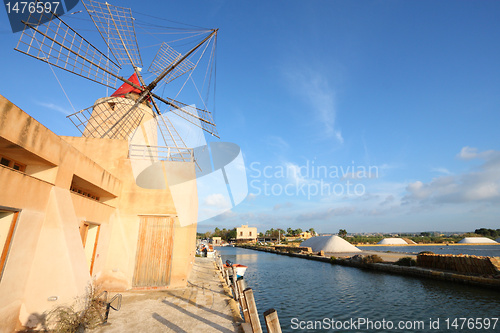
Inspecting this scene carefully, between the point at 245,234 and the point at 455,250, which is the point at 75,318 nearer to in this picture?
the point at 455,250

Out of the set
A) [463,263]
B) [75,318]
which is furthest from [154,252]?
[463,263]

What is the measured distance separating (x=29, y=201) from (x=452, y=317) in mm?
17886

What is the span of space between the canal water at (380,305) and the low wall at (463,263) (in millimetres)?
2753

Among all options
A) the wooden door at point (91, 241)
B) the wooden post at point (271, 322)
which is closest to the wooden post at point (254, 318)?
the wooden post at point (271, 322)

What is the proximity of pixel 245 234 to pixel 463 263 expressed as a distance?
104 m

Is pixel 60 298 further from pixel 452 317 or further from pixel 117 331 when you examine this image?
pixel 452 317

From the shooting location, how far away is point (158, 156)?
12172mm

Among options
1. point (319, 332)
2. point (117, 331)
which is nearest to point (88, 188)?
point (117, 331)

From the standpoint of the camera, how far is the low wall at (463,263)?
19000 millimetres

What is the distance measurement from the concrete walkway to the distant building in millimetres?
111659

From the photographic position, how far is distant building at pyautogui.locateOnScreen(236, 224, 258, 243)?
389 feet
